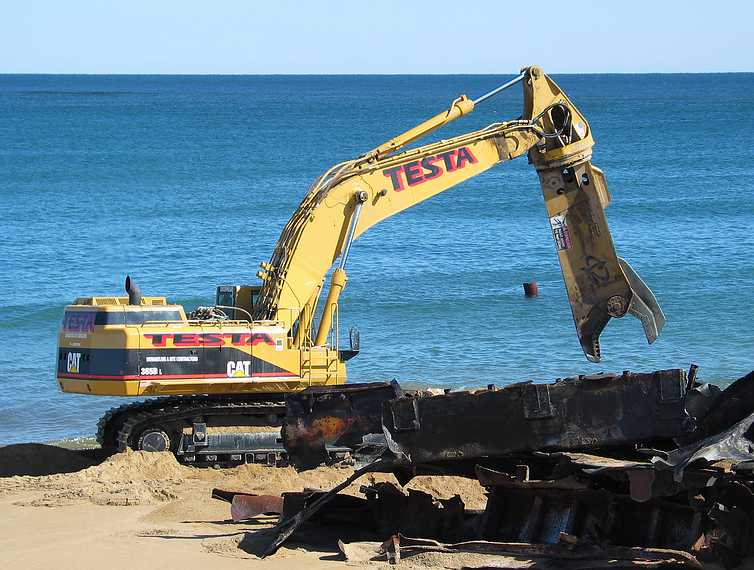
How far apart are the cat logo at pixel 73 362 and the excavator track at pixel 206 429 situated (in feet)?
2.82

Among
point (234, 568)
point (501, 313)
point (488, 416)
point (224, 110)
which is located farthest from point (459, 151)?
point (224, 110)

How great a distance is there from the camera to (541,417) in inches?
492

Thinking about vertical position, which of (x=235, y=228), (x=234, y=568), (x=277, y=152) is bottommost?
(x=234, y=568)

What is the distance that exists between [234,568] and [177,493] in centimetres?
324

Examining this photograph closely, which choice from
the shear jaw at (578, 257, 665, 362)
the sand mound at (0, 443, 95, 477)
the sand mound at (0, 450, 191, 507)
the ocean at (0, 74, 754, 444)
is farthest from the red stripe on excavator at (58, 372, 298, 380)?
the shear jaw at (578, 257, 665, 362)

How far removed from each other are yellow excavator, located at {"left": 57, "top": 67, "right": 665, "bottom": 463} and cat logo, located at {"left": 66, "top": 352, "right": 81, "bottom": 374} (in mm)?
25

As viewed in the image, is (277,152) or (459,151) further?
(277,152)

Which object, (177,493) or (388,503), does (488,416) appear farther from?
(177,493)

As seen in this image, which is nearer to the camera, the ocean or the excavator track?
the excavator track

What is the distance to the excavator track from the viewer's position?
17062mm

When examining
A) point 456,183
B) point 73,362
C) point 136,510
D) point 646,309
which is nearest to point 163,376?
point 73,362

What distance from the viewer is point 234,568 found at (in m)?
12.2

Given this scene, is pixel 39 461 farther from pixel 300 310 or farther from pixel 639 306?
pixel 639 306

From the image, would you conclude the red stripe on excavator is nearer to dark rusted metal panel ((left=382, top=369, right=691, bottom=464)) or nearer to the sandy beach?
the sandy beach
